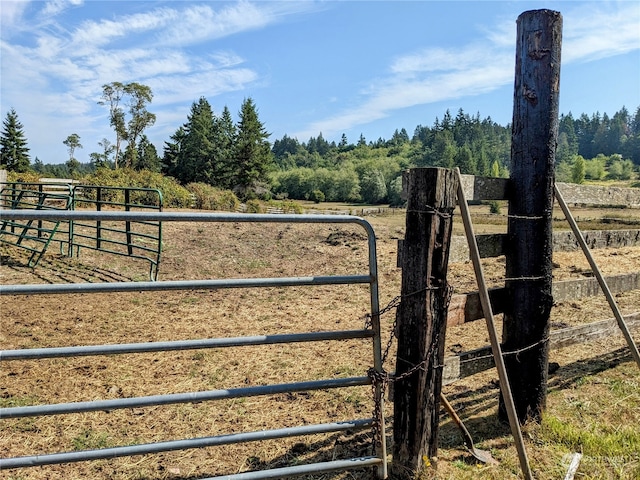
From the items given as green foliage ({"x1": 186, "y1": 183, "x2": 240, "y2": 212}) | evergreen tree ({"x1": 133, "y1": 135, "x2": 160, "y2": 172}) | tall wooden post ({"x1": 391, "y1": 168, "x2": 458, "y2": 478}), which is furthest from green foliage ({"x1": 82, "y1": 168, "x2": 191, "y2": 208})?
evergreen tree ({"x1": 133, "y1": 135, "x2": 160, "y2": 172})

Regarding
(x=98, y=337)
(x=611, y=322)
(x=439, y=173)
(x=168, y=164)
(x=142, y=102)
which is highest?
(x=142, y=102)

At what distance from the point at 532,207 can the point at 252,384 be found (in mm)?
2451

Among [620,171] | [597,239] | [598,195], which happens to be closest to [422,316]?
[597,239]

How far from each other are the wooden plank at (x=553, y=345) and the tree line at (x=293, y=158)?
5.29 metres

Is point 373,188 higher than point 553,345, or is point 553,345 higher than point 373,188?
point 373,188

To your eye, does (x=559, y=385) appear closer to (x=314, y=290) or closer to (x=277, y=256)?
(x=314, y=290)

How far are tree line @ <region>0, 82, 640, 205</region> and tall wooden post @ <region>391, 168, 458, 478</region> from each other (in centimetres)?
643

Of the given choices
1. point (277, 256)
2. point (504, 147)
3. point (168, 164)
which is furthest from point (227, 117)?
point (504, 147)

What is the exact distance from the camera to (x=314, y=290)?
22.9ft

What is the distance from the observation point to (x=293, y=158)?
427 feet

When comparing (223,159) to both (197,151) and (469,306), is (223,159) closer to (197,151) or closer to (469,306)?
(197,151)

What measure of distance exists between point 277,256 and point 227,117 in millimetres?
55765

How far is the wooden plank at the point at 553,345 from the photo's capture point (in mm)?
2646

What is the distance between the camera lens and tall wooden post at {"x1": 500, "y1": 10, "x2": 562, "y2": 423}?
264 cm
